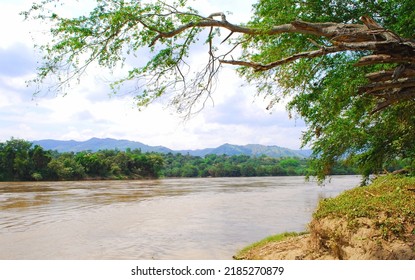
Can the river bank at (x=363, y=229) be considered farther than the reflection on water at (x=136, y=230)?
No

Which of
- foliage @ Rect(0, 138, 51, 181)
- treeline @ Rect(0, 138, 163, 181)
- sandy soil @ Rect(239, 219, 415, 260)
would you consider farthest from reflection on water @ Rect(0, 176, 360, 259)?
treeline @ Rect(0, 138, 163, 181)

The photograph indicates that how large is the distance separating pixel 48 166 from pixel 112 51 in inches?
2296

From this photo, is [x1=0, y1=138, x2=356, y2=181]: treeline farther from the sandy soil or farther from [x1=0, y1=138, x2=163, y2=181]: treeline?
the sandy soil

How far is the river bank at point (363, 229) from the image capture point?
5.09m

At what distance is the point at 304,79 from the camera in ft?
27.8

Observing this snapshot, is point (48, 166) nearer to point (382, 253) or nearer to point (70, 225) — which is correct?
point (70, 225)

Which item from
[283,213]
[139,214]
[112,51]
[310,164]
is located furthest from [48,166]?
[112,51]

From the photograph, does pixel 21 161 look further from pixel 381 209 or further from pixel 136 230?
pixel 381 209

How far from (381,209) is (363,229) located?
527 mm

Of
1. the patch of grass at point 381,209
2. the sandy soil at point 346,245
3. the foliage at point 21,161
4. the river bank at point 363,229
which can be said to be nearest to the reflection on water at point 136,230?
the sandy soil at point 346,245

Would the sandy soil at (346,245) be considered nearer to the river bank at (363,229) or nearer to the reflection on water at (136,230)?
the river bank at (363,229)

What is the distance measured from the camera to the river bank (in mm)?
5094

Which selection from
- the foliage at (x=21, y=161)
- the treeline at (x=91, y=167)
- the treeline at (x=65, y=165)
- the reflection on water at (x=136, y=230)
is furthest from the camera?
the treeline at (x=91, y=167)

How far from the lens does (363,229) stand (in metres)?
5.43
